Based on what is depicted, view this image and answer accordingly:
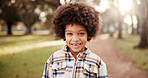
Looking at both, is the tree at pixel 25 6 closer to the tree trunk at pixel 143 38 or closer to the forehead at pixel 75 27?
the forehead at pixel 75 27

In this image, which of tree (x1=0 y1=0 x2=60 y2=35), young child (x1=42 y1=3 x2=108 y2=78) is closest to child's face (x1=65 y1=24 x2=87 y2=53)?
young child (x1=42 y1=3 x2=108 y2=78)

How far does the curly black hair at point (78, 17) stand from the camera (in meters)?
2.32

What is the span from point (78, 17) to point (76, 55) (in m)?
0.58

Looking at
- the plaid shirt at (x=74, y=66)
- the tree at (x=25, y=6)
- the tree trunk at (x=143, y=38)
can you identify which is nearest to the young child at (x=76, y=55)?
the plaid shirt at (x=74, y=66)

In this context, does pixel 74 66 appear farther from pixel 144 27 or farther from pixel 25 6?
pixel 25 6

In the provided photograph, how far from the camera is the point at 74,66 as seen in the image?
2258 mm

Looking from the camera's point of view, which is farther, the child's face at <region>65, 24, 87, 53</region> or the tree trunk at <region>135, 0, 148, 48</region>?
the tree trunk at <region>135, 0, 148, 48</region>

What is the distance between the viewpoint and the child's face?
89.7 inches

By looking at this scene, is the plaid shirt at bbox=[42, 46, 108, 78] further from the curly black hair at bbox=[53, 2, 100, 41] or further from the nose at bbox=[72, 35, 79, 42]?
the curly black hair at bbox=[53, 2, 100, 41]

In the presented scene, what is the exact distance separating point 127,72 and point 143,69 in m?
0.94

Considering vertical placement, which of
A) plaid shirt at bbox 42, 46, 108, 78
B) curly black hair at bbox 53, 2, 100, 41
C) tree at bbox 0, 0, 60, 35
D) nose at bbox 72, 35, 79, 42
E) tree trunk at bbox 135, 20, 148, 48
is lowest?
tree trunk at bbox 135, 20, 148, 48

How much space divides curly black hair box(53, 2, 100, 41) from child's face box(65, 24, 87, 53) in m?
0.08

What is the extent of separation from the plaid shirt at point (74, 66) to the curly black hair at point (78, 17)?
0.41 metres

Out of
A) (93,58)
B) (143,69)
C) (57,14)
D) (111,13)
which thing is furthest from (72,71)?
(111,13)
